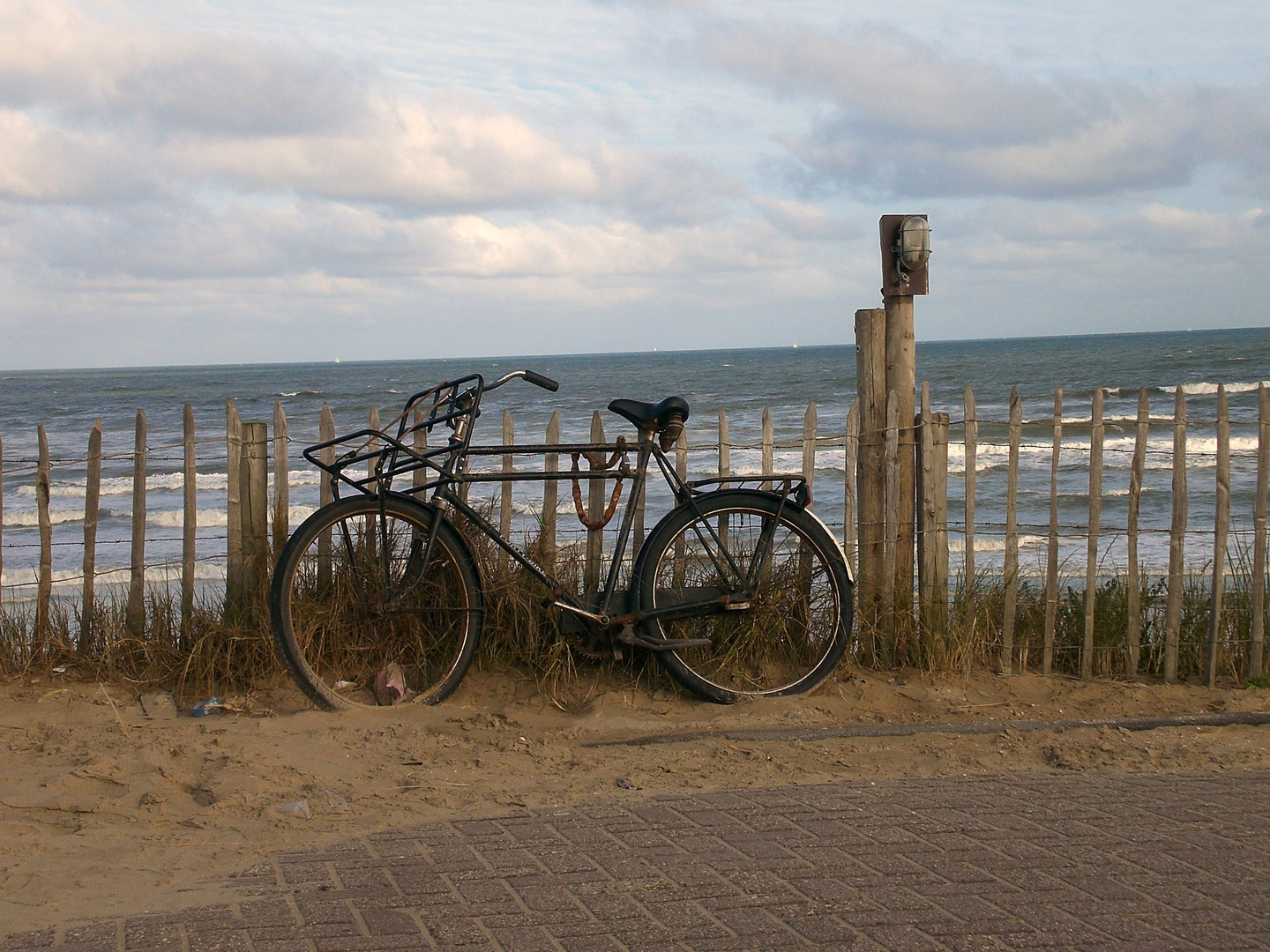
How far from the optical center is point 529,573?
498 centimetres

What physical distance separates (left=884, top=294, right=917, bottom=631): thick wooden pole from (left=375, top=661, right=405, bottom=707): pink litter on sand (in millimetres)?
2499

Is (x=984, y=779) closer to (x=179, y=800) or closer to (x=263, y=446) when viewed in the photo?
(x=179, y=800)

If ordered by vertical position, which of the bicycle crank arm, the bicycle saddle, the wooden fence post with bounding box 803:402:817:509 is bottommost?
the bicycle crank arm

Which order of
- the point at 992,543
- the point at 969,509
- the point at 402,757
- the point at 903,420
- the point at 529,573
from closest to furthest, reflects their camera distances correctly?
the point at 402,757
the point at 529,573
the point at 969,509
the point at 903,420
the point at 992,543

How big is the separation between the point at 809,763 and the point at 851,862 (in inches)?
42.1

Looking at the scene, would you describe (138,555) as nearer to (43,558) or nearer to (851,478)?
(43,558)

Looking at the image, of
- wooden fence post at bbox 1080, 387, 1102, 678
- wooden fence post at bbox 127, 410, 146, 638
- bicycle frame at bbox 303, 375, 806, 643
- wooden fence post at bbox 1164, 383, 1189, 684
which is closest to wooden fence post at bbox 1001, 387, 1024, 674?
wooden fence post at bbox 1080, 387, 1102, 678

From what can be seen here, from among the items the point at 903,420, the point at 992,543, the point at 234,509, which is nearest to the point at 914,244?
the point at 903,420

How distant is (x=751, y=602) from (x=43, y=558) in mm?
3531

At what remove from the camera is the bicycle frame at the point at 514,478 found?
470 centimetres

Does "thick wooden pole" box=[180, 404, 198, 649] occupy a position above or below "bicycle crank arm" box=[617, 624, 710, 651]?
above

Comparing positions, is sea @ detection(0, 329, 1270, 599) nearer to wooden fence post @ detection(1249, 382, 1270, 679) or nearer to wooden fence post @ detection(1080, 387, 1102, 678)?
wooden fence post @ detection(1080, 387, 1102, 678)

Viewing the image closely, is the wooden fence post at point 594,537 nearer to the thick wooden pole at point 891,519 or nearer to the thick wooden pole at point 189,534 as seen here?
the thick wooden pole at point 891,519

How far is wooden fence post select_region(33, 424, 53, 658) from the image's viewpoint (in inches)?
202
